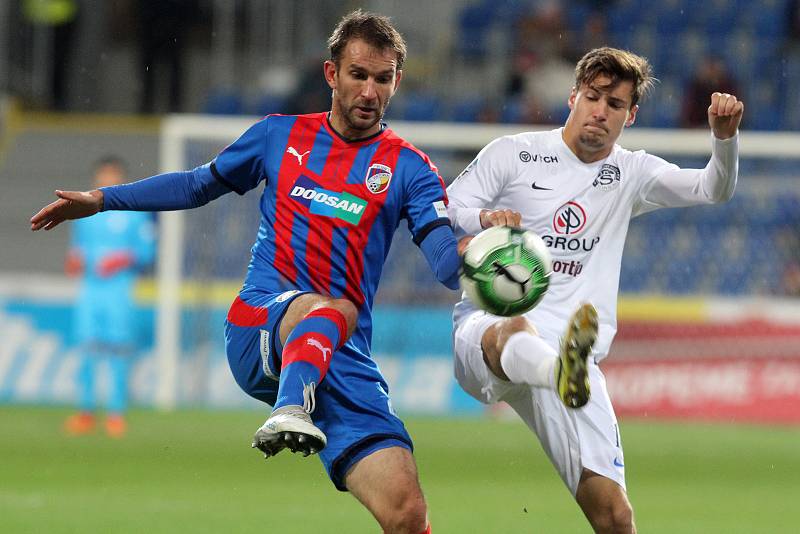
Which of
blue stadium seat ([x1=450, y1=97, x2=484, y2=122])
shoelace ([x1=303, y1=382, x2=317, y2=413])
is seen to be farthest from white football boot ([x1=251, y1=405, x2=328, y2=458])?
blue stadium seat ([x1=450, y1=97, x2=484, y2=122])

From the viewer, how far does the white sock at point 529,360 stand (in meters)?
5.27

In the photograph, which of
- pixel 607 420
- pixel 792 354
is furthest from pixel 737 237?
pixel 607 420

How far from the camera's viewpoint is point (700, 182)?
5875mm

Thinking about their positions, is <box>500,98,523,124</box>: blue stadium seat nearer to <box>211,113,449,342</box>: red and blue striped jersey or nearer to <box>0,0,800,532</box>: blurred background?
<box>0,0,800,532</box>: blurred background

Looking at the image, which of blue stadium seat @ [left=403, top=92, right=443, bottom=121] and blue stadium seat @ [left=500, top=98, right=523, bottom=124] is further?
blue stadium seat @ [left=403, top=92, right=443, bottom=121]

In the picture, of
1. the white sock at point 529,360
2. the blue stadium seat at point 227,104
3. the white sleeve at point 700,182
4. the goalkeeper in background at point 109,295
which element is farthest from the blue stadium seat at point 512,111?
the white sock at point 529,360

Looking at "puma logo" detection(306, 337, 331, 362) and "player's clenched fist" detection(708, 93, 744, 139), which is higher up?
"player's clenched fist" detection(708, 93, 744, 139)

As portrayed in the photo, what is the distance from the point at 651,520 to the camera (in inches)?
337

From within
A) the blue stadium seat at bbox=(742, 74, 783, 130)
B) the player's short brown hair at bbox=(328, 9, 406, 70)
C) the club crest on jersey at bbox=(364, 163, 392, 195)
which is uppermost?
the player's short brown hair at bbox=(328, 9, 406, 70)

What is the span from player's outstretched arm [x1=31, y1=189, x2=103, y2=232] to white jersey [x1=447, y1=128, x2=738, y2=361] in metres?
1.38

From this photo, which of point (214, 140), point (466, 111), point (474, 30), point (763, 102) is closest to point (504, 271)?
point (214, 140)

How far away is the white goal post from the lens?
14055 millimetres

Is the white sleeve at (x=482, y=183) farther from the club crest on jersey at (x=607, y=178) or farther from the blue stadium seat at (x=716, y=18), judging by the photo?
the blue stadium seat at (x=716, y=18)

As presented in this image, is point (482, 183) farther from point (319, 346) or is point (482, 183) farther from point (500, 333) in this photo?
point (319, 346)
